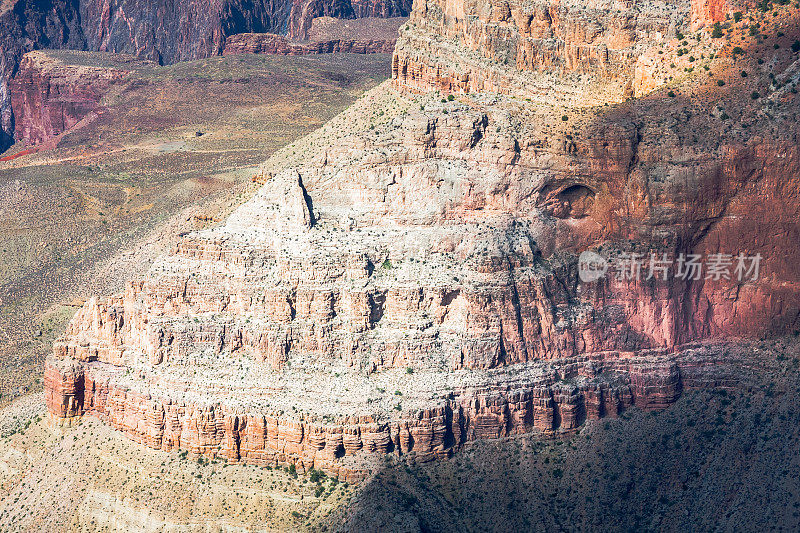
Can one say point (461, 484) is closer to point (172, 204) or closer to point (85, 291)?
point (85, 291)

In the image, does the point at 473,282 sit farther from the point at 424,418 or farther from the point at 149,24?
the point at 149,24

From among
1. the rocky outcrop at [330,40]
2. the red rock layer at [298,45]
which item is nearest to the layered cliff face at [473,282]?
the red rock layer at [298,45]

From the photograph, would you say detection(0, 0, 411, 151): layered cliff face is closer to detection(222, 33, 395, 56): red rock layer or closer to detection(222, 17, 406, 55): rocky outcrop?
detection(222, 17, 406, 55): rocky outcrop

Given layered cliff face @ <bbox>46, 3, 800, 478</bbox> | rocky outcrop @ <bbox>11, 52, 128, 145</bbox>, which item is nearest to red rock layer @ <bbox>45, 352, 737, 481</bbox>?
layered cliff face @ <bbox>46, 3, 800, 478</bbox>

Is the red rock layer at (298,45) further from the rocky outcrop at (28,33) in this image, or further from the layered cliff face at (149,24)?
the rocky outcrop at (28,33)

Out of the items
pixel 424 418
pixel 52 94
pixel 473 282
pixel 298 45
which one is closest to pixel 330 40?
pixel 298 45

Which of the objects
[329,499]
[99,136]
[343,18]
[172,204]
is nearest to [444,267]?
[329,499]
